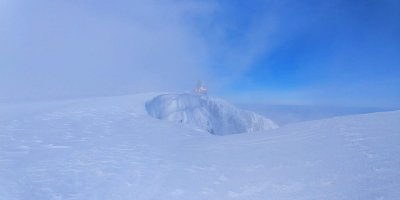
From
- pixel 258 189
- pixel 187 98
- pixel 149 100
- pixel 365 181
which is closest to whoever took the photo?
pixel 365 181

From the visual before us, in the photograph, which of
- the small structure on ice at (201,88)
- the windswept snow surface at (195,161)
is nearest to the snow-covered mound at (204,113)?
the small structure on ice at (201,88)

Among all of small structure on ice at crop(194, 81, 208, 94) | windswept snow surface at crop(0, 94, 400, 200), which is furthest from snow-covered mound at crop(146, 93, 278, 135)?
windswept snow surface at crop(0, 94, 400, 200)

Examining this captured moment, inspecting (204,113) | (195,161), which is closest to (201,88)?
(204,113)

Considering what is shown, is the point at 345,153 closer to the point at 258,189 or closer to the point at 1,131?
the point at 258,189

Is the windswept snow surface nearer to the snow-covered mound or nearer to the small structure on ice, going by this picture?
the snow-covered mound

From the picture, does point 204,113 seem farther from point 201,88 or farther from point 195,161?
point 195,161

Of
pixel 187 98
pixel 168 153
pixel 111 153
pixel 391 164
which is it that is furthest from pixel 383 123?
pixel 187 98

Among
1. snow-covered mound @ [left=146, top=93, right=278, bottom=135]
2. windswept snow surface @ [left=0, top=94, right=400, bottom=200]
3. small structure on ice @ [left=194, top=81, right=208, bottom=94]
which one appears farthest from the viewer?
small structure on ice @ [left=194, top=81, right=208, bottom=94]

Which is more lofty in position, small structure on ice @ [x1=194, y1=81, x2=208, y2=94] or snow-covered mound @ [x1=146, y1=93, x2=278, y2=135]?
small structure on ice @ [x1=194, y1=81, x2=208, y2=94]
